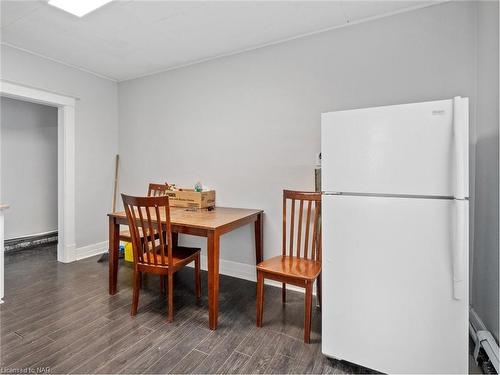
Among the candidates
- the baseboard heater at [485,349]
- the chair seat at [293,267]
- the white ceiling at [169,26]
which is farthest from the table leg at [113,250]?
the baseboard heater at [485,349]

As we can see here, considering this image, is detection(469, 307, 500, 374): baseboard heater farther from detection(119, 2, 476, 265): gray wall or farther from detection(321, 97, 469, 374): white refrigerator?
detection(119, 2, 476, 265): gray wall

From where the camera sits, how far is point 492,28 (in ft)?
6.14

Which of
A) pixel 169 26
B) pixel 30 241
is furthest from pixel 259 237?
pixel 30 241

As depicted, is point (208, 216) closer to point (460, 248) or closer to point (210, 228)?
point (210, 228)

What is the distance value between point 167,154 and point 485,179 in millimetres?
3266

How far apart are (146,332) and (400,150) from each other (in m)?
2.11

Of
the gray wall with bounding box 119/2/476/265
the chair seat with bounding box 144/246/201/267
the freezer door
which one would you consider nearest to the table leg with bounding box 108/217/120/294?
the chair seat with bounding box 144/246/201/267

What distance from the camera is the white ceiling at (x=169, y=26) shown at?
230cm

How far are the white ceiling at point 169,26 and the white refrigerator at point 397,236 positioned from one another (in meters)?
1.34

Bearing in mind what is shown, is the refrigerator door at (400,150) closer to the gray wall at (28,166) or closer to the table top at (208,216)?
the table top at (208,216)

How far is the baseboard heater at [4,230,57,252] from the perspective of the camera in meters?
4.03

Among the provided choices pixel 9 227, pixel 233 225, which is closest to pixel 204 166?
pixel 233 225

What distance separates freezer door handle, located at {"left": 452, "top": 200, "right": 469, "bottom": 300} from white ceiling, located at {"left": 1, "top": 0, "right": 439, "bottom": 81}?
1.84 meters

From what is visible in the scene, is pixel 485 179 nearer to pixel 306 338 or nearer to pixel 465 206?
pixel 465 206
